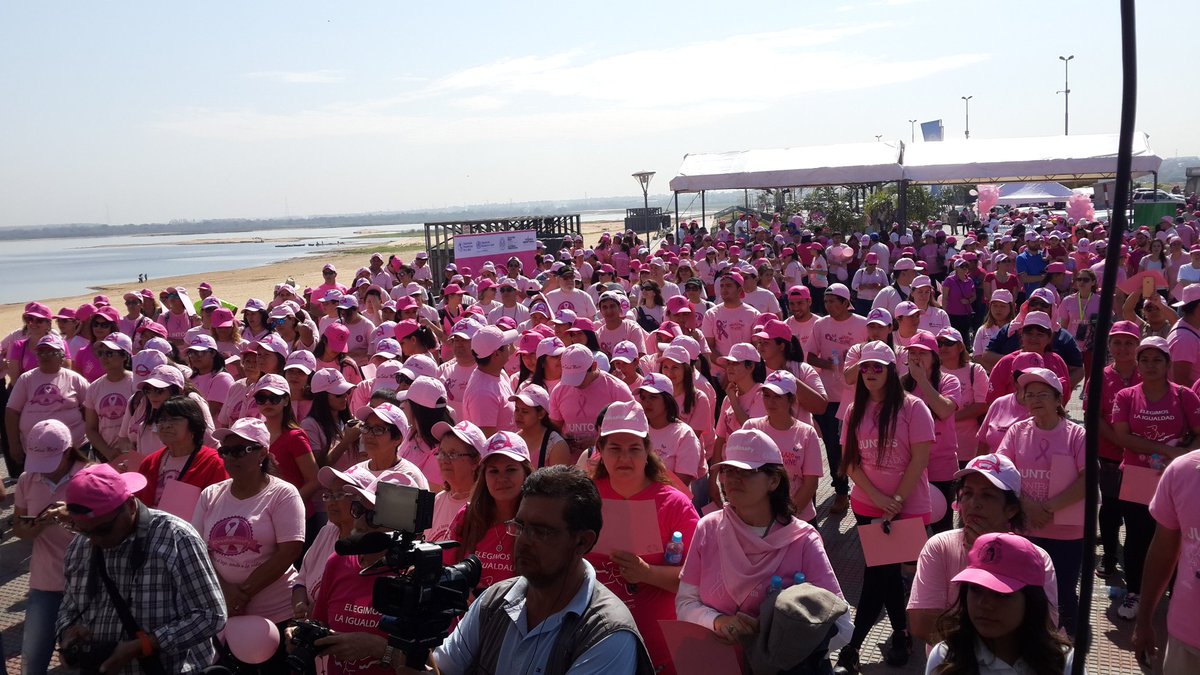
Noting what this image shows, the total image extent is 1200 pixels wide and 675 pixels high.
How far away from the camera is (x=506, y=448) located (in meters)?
4.01

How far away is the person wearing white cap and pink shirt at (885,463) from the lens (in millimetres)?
5289

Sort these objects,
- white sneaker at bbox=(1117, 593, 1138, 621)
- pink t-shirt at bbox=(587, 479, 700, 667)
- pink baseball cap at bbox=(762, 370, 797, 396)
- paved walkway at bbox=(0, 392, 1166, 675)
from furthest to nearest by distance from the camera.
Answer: white sneaker at bbox=(1117, 593, 1138, 621) < pink baseball cap at bbox=(762, 370, 797, 396) < paved walkway at bbox=(0, 392, 1166, 675) < pink t-shirt at bbox=(587, 479, 700, 667)

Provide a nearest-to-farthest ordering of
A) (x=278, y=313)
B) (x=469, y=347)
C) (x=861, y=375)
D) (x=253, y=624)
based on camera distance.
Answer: (x=253, y=624) < (x=861, y=375) < (x=469, y=347) < (x=278, y=313)

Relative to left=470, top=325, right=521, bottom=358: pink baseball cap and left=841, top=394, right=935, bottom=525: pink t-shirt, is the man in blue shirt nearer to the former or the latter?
left=841, top=394, right=935, bottom=525: pink t-shirt

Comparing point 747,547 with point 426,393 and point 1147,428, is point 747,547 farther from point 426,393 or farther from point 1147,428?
point 1147,428

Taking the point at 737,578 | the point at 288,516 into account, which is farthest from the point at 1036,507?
the point at 288,516

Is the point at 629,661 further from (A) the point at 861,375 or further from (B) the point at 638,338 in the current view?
(B) the point at 638,338

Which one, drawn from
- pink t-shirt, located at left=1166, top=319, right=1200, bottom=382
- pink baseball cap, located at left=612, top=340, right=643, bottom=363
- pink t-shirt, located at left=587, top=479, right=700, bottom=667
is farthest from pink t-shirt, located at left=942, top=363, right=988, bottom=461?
pink t-shirt, located at left=587, top=479, right=700, bottom=667

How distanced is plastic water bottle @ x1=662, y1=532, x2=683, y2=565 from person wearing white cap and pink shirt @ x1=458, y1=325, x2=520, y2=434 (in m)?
2.67

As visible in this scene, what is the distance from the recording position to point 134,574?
3705mm

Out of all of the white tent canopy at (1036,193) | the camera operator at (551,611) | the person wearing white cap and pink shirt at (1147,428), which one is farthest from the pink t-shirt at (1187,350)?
the white tent canopy at (1036,193)

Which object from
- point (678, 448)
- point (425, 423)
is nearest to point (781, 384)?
point (678, 448)

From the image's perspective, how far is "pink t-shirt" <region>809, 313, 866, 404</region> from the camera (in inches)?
336

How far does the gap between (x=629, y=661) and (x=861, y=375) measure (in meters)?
3.47
